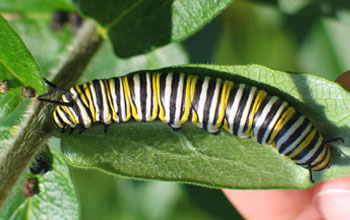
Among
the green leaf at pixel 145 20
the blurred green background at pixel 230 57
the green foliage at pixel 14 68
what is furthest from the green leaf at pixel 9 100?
the blurred green background at pixel 230 57

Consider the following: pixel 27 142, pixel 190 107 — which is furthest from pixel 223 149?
pixel 27 142

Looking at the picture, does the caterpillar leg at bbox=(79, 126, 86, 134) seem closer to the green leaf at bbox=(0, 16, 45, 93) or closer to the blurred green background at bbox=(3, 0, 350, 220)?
the green leaf at bbox=(0, 16, 45, 93)

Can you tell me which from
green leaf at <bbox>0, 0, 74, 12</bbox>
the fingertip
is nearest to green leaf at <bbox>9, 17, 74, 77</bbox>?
green leaf at <bbox>0, 0, 74, 12</bbox>

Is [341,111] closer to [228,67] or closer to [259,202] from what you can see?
[228,67]

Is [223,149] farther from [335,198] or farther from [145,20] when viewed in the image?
[335,198]

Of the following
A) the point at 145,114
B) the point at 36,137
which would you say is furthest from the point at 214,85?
the point at 36,137
